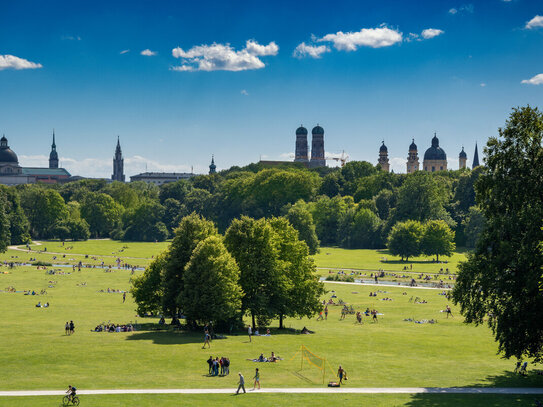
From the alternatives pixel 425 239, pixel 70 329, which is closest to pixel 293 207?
pixel 425 239

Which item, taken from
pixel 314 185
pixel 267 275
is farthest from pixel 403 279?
pixel 314 185

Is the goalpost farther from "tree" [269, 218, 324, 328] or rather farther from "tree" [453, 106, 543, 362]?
"tree" [269, 218, 324, 328]

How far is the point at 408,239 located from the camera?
111938mm

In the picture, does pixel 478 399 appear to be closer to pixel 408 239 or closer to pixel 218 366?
pixel 218 366

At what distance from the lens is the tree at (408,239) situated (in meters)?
111

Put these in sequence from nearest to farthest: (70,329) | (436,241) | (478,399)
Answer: (478,399)
(70,329)
(436,241)

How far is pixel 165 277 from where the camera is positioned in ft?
163

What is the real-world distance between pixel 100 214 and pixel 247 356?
138382 millimetres

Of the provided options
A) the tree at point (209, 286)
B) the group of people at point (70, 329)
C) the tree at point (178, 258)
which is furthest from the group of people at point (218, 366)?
the group of people at point (70, 329)

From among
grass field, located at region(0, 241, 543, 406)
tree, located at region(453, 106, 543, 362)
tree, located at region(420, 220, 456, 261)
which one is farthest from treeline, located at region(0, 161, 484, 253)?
tree, located at region(453, 106, 543, 362)

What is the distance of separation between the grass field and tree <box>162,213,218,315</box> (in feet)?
8.52

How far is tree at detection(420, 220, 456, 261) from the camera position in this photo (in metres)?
112

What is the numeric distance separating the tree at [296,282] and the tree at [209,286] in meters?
6.32

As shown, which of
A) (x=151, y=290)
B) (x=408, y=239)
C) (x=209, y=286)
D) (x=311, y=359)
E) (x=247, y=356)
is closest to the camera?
(x=311, y=359)
